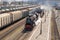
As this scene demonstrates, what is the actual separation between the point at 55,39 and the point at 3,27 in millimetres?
11451

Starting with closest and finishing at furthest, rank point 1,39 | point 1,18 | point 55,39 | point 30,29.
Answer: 1. point 1,39
2. point 55,39
3. point 1,18
4. point 30,29

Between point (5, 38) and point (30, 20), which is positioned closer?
point (5, 38)

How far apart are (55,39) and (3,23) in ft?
36.8

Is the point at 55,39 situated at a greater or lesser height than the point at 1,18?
lesser

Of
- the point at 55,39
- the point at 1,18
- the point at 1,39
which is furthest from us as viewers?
the point at 1,18

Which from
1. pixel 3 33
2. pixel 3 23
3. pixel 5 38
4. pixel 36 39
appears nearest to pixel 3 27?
pixel 3 23

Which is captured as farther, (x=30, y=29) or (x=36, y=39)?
(x=30, y=29)

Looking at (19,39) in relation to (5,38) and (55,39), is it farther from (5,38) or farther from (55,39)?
(55,39)

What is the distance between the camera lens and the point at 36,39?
26250 mm

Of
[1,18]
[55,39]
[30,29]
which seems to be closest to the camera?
[55,39]

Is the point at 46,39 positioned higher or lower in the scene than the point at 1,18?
lower

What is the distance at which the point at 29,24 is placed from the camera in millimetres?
33969

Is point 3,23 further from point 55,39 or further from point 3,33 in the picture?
point 55,39

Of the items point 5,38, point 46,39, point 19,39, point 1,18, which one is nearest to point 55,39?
point 46,39
